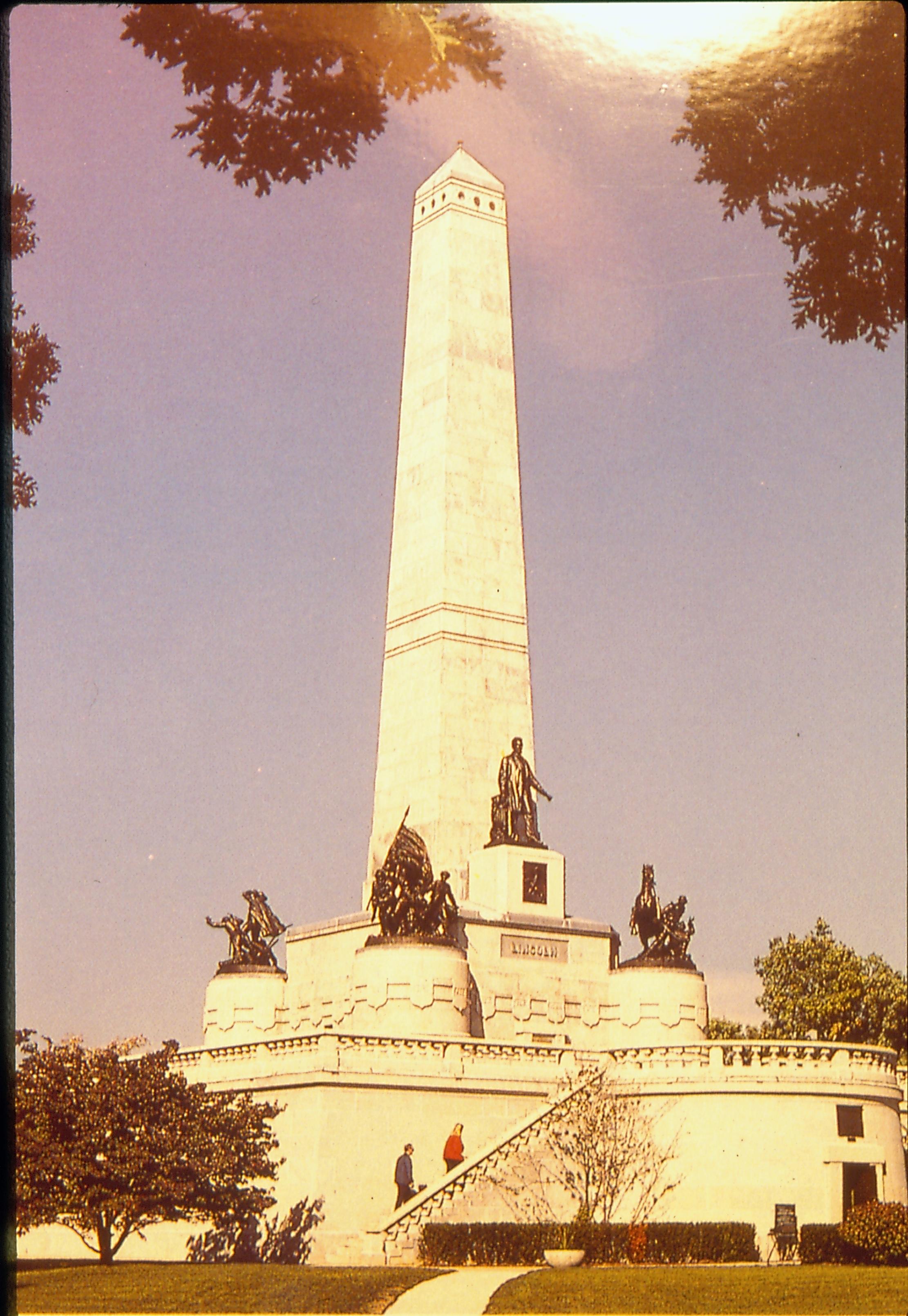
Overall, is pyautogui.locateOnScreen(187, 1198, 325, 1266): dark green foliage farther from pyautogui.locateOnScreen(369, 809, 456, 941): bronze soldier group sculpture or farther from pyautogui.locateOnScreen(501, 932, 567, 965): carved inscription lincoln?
pyautogui.locateOnScreen(501, 932, 567, 965): carved inscription lincoln

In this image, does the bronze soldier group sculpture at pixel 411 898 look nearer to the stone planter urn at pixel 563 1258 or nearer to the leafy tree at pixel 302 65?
the stone planter urn at pixel 563 1258

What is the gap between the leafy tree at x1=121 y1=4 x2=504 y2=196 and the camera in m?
19.4

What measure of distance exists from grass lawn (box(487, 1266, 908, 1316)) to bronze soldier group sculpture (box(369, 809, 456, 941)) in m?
13.5

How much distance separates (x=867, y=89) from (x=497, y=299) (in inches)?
1352

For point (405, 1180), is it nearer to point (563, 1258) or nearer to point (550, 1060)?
point (563, 1258)

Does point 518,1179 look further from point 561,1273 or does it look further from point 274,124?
point 274,124

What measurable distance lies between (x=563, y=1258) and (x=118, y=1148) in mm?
8586

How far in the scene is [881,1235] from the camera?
33.0 meters

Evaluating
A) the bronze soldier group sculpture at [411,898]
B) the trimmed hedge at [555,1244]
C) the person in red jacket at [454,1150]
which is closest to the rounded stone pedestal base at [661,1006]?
the bronze soldier group sculpture at [411,898]

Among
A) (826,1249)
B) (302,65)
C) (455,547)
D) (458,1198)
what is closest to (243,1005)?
(458,1198)

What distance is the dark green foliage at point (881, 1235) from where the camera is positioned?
32.8m

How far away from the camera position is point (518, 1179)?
119 feet

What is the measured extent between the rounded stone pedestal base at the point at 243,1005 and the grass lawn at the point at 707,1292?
57.9ft

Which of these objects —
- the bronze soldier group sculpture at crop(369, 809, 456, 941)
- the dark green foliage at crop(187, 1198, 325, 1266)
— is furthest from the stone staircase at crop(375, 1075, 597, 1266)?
the bronze soldier group sculpture at crop(369, 809, 456, 941)
